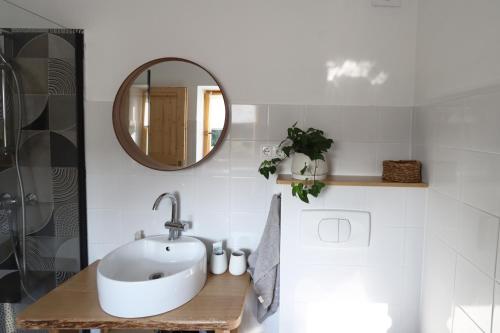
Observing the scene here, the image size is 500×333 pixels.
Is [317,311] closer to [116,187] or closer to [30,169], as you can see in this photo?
[116,187]

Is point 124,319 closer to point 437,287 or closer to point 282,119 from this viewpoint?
point 282,119

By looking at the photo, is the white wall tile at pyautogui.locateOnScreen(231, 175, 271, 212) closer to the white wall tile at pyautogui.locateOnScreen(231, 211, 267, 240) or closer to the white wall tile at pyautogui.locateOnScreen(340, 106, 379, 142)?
the white wall tile at pyautogui.locateOnScreen(231, 211, 267, 240)

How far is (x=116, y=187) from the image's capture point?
1610 millimetres

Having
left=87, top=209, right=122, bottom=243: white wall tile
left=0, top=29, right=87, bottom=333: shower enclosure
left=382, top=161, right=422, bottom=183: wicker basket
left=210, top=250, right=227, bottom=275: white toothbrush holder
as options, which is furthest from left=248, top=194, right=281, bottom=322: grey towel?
left=0, top=29, right=87, bottom=333: shower enclosure

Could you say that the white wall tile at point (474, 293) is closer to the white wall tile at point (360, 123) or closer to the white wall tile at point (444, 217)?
the white wall tile at point (444, 217)

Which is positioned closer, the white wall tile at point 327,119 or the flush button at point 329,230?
the flush button at point 329,230

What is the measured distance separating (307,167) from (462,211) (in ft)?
1.84

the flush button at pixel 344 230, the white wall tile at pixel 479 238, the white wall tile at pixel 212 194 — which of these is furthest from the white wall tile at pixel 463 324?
the white wall tile at pixel 212 194

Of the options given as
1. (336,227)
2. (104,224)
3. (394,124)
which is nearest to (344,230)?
(336,227)

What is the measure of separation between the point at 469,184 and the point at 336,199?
0.49 meters

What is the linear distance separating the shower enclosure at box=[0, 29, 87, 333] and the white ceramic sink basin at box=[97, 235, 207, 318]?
348 mm

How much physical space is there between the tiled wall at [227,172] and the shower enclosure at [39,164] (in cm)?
8

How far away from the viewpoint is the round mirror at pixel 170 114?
153cm

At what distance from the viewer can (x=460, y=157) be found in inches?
42.7
